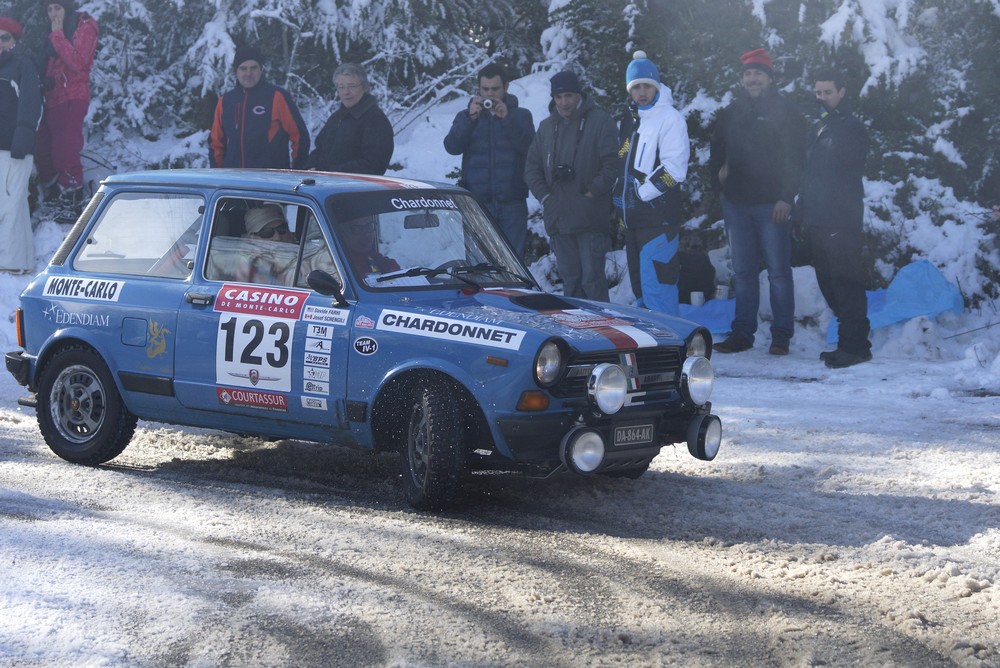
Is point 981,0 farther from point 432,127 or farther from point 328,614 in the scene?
point 328,614

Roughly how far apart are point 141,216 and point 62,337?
2.77 feet

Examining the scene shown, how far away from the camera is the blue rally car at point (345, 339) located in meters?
6.91

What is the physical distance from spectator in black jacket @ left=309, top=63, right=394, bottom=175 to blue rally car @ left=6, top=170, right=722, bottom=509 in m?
3.34

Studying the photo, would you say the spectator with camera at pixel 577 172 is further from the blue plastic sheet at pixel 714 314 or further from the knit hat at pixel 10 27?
the knit hat at pixel 10 27

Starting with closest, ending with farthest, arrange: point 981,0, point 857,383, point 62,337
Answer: point 62,337
point 857,383
point 981,0

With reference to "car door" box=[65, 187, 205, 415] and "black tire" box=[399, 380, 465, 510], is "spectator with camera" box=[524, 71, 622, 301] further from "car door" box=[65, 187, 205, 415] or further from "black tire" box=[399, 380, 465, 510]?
"black tire" box=[399, 380, 465, 510]

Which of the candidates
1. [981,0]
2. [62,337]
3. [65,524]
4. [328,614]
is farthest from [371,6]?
[328,614]

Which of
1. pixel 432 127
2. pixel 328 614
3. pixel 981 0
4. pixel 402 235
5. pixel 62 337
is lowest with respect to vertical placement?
pixel 328 614

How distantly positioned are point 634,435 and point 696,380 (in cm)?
52

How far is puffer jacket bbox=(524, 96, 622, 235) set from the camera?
11594mm

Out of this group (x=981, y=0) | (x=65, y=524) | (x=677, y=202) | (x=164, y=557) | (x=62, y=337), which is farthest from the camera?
(x=981, y=0)

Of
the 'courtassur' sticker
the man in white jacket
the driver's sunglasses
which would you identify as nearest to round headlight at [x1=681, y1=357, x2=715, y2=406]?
the 'courtassur' sticker

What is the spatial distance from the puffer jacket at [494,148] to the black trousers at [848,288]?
262 centimetres

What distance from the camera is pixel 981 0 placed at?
1434 cm
